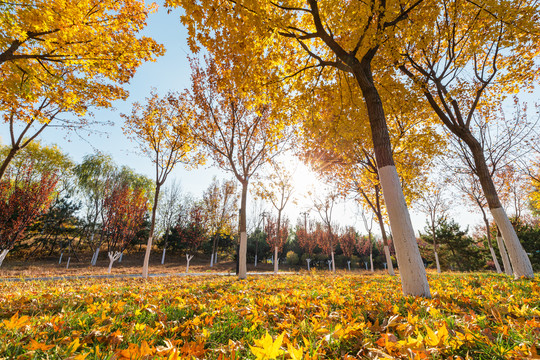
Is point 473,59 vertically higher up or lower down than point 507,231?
higher up

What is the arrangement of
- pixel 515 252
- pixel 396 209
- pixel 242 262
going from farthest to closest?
pixel 242 262
pixel 515 252
pixel 396 209

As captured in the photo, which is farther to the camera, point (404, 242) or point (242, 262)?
point (242, 262)

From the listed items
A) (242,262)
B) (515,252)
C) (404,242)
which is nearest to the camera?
(404,242)

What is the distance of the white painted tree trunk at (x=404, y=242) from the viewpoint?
320 cm

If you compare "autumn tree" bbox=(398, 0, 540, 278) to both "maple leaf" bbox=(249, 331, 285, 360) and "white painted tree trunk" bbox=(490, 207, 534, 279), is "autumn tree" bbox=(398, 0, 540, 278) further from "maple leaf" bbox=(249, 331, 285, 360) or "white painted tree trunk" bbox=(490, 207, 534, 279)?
"maple leaf" bbox=(249, 331, 285, 360)

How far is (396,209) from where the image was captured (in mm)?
3531

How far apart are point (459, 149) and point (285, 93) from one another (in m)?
10.9

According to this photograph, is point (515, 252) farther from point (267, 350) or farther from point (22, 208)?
point (22, 208)

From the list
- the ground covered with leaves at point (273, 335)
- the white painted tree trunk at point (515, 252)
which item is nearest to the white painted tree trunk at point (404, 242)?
the ground covered with leaves at point (273, 335)

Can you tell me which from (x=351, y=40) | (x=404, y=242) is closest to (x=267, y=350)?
(x=404, y=242)

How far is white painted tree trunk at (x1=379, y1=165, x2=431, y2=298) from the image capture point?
320 cm

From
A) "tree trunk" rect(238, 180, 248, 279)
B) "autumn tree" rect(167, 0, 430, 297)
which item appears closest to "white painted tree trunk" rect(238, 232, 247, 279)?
"tree trunk" rect(238, 180, 248, 279)

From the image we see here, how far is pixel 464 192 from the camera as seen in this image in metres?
15.7

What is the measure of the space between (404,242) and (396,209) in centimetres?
52
